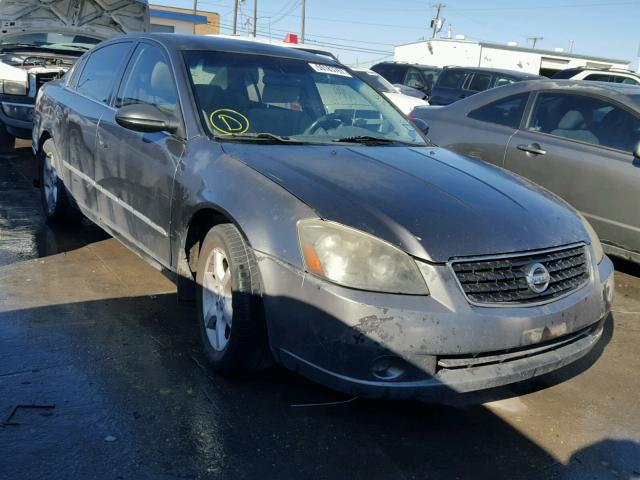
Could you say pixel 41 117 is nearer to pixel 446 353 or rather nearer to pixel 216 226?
pixel 216 226

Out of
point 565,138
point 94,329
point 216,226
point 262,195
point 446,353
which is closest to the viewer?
point 446,353

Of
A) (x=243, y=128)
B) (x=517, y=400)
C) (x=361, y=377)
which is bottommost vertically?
(x=517, y=400)

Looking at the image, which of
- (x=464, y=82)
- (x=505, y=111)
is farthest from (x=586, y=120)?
(x=464, y=82)

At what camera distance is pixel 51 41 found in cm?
1072

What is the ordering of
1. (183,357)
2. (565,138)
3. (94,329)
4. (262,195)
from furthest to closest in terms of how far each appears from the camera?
(565,138) < (94,329) < (183,357) < (262,195)

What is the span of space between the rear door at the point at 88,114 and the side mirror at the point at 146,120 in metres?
1.00

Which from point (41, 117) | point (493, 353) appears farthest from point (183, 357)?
point (41, 117)

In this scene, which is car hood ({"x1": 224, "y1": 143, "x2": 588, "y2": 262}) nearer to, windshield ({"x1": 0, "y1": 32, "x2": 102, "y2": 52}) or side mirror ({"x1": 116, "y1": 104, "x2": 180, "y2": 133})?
side mirror ({"x1": 116, "y1": 104, "x2": 180, "y2": 133})

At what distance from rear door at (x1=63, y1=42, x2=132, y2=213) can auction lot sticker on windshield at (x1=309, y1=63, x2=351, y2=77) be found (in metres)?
1.38

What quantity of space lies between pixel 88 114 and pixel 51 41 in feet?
23.0

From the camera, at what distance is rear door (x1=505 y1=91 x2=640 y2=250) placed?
16.4 feet

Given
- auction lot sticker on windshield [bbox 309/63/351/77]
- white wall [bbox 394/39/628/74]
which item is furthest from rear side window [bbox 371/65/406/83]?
auction lot sticker on windshield [bbox 309/63/351/77]

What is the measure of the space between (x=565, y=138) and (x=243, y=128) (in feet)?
10.5

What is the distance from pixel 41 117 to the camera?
19.1 ft
